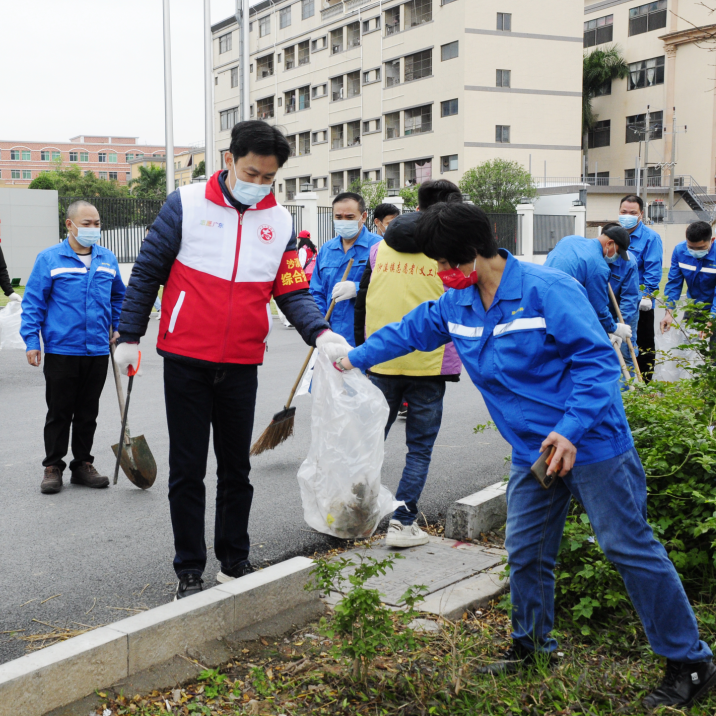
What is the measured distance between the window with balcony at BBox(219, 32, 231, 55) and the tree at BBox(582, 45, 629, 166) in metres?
28.8

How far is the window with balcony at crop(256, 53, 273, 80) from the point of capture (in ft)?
213

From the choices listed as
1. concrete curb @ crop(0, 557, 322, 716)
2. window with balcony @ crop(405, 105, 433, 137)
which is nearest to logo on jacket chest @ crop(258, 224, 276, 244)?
concrete curb @ crop(0, 557, 322, 716)

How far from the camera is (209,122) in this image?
21.7 m

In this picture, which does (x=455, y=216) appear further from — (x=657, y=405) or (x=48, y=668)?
(x=657, y=405)

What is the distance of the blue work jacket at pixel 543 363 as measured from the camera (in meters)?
2.59

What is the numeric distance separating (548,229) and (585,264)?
26.9 m

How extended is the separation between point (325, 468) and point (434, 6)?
164 ft

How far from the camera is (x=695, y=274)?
28.1 ft

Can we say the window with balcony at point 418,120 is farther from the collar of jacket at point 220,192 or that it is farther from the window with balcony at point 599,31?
the collar of jacket at point 220,192

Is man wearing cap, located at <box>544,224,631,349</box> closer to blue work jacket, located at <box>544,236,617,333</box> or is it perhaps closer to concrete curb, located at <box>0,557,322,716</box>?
blue work jacket, located at <box>544,236,617,333</box>

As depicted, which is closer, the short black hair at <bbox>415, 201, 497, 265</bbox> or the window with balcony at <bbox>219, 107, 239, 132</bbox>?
the short black hair at <bbox>415, 201, 497, 265</bbox>

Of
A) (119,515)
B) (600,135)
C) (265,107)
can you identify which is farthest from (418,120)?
(119,515)

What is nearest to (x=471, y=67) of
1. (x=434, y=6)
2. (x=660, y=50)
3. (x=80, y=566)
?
(x=434, y=6)

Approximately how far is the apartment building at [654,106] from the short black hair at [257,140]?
160ft
